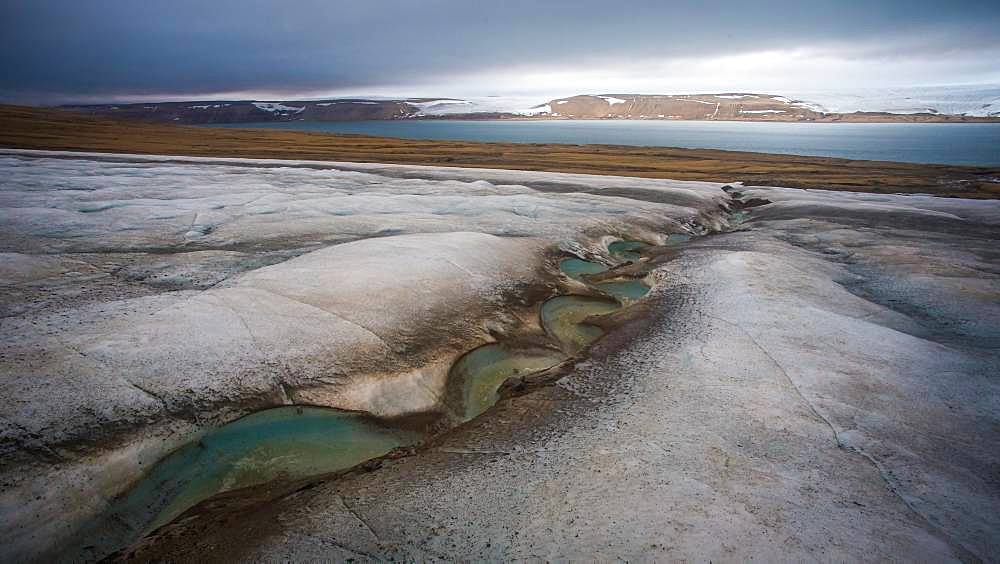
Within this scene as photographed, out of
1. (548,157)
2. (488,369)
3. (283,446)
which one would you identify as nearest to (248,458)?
(283,446)

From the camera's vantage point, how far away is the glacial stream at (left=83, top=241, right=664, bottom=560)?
6.97 m

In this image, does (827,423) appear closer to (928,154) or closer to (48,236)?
(48,236)

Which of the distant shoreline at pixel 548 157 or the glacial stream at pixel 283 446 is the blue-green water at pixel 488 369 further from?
the distant shoreline at pixel 548 157

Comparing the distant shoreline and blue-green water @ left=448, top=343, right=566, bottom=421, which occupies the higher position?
the distant shoreline

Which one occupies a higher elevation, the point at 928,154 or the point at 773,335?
the point at 928,154

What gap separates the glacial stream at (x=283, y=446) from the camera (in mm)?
6969

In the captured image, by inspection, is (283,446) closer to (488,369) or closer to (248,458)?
(248,458)

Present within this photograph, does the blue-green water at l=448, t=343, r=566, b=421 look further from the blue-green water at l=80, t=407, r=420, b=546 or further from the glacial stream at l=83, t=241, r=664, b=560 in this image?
the blue-green water at l=80, t=407, r=420, b=546

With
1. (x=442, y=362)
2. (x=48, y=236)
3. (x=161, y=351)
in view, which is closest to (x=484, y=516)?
(x=442, y=362)

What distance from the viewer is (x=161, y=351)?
943cm

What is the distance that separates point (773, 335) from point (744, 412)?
3729 mm

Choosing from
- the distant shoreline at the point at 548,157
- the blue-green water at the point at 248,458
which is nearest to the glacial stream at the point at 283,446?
the blue-green water at the point at 248,458

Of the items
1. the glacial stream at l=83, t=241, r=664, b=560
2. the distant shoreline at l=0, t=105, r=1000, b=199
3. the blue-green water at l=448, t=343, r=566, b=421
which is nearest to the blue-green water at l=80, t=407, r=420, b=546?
the glacial stream at l=83, t=241, r=664, b=560

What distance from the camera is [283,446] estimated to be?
8.37 m
